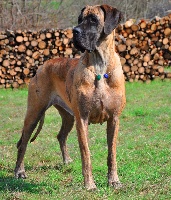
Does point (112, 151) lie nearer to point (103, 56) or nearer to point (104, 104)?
point (104, 104)

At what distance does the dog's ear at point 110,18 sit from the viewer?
4641 mm

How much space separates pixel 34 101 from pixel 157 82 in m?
8.10

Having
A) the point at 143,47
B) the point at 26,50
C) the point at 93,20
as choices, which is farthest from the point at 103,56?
the point at 143,47

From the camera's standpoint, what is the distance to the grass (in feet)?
15.3

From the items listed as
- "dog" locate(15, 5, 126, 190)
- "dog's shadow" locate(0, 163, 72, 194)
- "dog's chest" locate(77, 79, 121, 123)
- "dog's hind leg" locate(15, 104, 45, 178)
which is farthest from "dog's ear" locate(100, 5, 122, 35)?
"dog's shadow" locate(0, 163, 72, 194)

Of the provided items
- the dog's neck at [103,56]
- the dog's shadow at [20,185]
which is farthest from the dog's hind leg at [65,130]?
the dog's neck at [103,56]

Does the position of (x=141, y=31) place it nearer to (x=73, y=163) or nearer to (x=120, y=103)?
(x=73, y=163)

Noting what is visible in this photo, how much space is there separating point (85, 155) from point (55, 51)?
8998 millimetres

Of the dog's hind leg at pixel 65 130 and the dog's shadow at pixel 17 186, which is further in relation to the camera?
the dog's hind leg at pixel 65 130

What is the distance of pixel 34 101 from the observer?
18.9ft

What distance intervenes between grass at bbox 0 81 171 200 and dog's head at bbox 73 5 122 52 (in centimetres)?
146

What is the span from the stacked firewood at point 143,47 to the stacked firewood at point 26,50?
1.56 meters

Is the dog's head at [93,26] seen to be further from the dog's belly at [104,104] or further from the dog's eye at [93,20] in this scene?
the dog's belly at [104,104]

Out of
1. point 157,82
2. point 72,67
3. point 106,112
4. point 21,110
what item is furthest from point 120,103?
point 157,82
